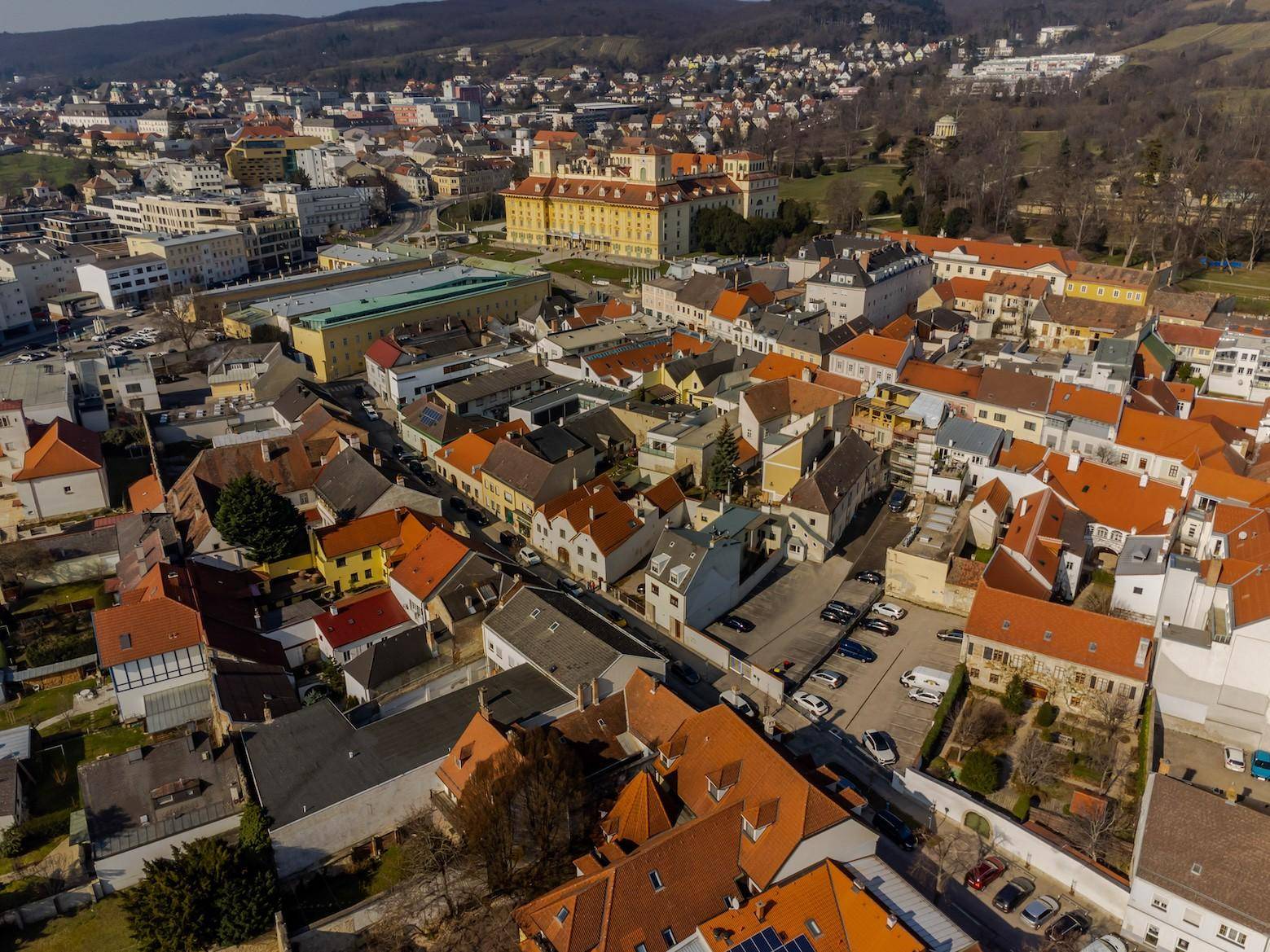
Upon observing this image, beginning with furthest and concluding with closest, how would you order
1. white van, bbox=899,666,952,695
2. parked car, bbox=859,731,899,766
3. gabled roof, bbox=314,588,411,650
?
1. gabled roof, bbox=314,588,411,650
2. white van, bbox=899,666,952,695
3. parked car, bbox=859,731,899,766

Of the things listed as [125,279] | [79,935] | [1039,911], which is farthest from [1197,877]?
[125,279]

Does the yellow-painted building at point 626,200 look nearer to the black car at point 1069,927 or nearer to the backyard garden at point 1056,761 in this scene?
the backyard garden at point 1056,761

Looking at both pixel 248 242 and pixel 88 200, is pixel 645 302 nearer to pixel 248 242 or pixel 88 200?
pixel 248 242

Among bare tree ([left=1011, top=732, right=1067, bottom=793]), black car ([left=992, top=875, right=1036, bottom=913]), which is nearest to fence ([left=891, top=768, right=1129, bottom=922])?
black car ([left=992, top=875, right=1036, bottom=913])

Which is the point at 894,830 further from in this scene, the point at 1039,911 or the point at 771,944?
the point at 771,944

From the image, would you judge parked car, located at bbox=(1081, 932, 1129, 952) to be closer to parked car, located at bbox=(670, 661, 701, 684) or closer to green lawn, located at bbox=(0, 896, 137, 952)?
parked car, located at bbox=(670, 661, 701, 684)
